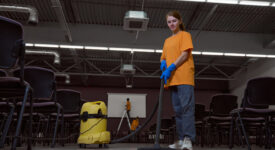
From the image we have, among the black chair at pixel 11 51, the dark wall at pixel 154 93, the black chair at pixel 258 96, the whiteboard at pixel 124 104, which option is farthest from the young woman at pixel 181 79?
the dark wall at pixel 154 93

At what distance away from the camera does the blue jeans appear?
201cm

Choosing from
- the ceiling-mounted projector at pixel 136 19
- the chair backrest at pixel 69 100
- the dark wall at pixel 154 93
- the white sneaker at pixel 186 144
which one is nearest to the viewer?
the white sneaker at pixel 186 144

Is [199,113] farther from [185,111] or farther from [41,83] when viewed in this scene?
[185,111]

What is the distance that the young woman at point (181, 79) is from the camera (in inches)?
79.8

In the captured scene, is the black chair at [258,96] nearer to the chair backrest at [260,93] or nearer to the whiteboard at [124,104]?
the chair backrest at [260,93]

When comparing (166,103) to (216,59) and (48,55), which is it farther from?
A: (48,55)

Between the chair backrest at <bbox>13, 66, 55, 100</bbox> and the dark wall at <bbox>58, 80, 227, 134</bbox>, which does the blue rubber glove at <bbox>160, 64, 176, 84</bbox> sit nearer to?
the chair backrest at <bbox>13, 66, 55, 100</bbox>

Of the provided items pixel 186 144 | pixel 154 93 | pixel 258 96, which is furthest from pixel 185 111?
pixel 154 93

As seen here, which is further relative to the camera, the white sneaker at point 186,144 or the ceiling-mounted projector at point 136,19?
the ceiling-mounted projector at point 136,19

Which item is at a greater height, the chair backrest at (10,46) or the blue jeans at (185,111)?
the chair backrest at (10,46)

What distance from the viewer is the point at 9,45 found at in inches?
72.7

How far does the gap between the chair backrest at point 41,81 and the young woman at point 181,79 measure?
1.50 m

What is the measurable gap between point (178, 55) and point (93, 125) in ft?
5.53

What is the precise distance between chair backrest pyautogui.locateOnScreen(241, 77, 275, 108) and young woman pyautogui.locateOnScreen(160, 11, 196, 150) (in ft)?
4.16
